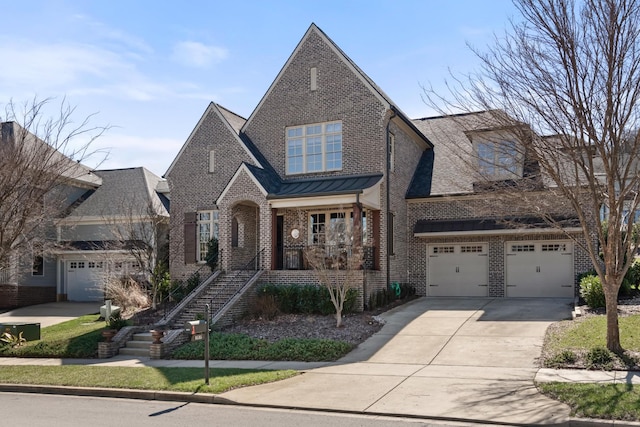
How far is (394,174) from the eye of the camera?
2328 cm

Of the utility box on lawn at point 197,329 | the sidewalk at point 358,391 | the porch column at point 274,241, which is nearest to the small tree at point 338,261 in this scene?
the porch column at point 274,241

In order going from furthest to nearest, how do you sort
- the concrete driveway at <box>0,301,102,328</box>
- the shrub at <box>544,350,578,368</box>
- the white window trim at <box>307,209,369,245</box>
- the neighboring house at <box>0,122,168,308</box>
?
the neighboring house at <box>0,122,168,308</box> → the concrete driveway at <box>0,301,102,328</box> → the white window trim at <box>307,209,369,245</box> → the shrub at <box>544,350,578,368</box>

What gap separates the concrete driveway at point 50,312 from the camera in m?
24.9

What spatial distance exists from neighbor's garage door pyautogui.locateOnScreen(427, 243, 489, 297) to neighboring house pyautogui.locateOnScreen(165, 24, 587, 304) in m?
0.04

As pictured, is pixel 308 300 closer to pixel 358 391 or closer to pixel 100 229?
pixel 358 391

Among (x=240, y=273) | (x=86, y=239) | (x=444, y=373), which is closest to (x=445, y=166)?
(x=240, y=273)

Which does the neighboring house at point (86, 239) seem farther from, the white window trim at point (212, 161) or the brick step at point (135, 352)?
the brick step at point (135, 352)

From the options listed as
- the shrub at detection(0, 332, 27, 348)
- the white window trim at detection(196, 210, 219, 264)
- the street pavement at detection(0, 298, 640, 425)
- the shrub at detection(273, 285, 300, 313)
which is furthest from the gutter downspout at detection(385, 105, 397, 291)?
the shrub at detection(0, 332, 27, 348)

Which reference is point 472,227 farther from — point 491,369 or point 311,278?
point 491,369

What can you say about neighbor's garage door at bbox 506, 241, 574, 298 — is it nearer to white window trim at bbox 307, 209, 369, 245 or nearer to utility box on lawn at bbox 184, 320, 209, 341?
white window trim at bbox 307, 209, 369, 245

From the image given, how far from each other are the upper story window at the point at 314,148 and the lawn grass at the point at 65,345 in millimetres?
9433

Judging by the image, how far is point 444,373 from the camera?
40.9 feet

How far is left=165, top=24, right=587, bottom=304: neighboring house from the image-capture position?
21.8m

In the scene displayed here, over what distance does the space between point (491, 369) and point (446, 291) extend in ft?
37.6
